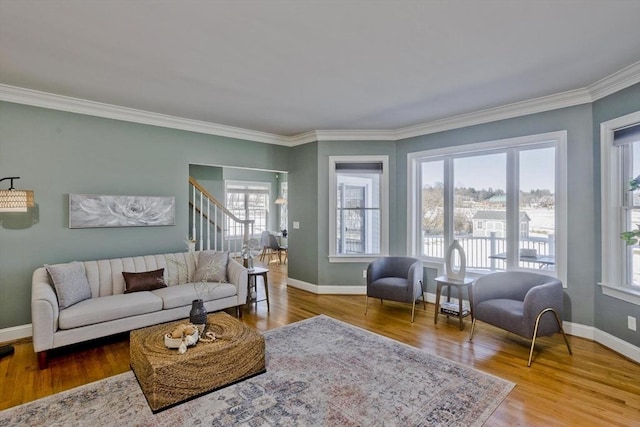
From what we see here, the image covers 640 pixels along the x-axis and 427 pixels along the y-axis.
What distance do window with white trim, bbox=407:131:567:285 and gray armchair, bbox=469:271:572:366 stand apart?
51cm

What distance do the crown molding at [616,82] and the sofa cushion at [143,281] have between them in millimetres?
5318

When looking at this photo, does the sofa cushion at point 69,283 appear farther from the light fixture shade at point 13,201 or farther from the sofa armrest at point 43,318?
the light fixture shade at point 13,201

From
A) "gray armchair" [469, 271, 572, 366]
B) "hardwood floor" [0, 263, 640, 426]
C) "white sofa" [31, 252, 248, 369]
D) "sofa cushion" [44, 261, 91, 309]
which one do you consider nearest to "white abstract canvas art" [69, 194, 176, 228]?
"white sofa" [31, 252, 248, 369]

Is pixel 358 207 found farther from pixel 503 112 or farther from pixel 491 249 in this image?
pixel 503 112

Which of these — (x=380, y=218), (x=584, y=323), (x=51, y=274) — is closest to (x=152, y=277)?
(x=51, y=274)

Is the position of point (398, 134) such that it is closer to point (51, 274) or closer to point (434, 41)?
point (434, 41)

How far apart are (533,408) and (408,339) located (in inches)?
53.7

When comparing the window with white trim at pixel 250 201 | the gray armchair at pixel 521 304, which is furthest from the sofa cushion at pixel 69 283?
the window with white trim at pixel 250 201

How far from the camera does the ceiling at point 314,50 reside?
7.08 ft

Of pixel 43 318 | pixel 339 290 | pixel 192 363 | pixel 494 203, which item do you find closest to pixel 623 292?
pixel 494 203

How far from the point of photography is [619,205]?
3.30 metres

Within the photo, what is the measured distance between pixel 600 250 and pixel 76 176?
6.06m

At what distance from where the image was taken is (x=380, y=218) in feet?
18.0

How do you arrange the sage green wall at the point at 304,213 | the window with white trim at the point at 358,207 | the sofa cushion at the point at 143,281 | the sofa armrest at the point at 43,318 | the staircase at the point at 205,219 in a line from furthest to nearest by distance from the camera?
the sage green wall at the point at 304,213 → the window with white trim at the point at 358,207 → the staircase at the point at 205,219 → the sofa cushion at the point at 143,281 → the sofa armrest at the point at 43,318
